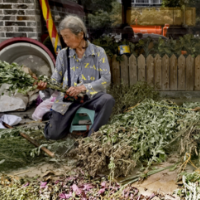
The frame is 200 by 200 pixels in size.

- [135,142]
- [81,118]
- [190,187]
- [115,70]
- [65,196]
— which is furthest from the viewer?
[115,70]

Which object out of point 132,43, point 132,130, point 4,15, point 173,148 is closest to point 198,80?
point 132,43

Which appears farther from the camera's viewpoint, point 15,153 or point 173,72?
point 173,72

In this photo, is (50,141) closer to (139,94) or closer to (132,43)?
(139,94)

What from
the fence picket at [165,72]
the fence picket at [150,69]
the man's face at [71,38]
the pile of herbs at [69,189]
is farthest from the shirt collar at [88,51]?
the fence picket at [165,72]

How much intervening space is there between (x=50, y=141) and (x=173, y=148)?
5.02 feet

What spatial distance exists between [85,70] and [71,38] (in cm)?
44

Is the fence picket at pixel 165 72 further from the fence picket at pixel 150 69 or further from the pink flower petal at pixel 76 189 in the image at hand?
the pink flower petal at pixel 76 189

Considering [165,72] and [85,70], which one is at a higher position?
[85,70]

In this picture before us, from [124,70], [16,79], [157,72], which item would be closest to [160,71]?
[157,72]

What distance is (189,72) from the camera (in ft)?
18.1

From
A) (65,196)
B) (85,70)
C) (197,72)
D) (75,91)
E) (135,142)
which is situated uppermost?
(85,70)

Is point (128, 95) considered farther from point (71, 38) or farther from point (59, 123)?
point (71, 38)

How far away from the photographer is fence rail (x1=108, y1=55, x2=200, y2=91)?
5422 millimetres

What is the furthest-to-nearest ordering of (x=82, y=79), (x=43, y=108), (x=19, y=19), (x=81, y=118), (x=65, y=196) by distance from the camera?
(x=19, y=19) < (x=43, y=108) < (x=81, y=118) < (x=82, y=79) < (x=65, y=196)
